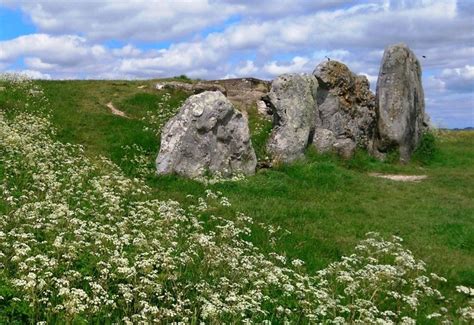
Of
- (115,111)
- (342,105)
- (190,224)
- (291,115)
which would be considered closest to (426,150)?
(342,105)

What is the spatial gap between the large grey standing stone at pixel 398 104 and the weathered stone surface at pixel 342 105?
85cm

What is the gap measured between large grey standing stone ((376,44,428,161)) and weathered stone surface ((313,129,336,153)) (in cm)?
421

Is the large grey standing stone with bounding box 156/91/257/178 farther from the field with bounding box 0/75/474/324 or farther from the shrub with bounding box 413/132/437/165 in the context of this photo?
the shrub with bounding box 413/132/437/165

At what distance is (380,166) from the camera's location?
1171 inches

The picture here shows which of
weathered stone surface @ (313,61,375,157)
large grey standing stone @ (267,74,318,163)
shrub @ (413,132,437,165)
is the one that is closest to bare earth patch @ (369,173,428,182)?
weathered stone surface @ (313,61,375,157)

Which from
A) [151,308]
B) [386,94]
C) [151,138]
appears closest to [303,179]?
[151,138]

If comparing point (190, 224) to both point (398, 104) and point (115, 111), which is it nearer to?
point (115, 111)

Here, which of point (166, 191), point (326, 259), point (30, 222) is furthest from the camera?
point (166, 191)

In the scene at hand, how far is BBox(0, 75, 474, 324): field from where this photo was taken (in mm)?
8867

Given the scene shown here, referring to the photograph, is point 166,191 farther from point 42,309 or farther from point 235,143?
point 42,309

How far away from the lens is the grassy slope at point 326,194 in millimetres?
15974

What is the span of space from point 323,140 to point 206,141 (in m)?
8.08

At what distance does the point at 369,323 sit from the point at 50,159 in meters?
13.1

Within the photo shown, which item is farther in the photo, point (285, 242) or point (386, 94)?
point (386, 94)
